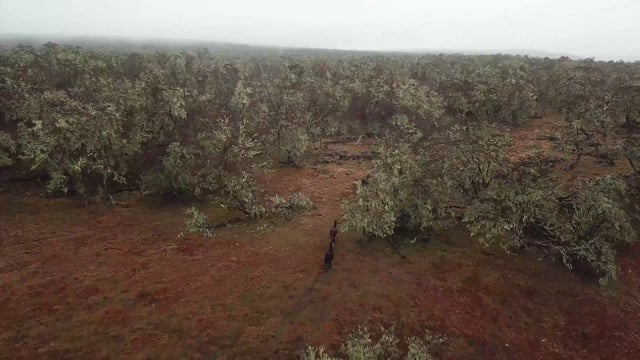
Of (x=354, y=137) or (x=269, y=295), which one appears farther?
(x=354, y=137)

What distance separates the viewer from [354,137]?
6319 cm

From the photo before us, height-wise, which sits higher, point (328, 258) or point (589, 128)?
point (589, 128)

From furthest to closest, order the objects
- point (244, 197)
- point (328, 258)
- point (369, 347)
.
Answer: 1. point (244, 197)
2. point (328, 258)
3. point (369, 347)

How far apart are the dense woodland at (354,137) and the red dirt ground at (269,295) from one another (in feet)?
6.83

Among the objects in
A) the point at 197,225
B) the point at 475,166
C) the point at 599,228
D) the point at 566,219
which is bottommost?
the point at 197,225

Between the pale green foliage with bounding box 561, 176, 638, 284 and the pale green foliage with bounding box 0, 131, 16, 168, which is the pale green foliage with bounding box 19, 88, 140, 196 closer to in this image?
the pale green foliage with bounding box 0, 131, 16, 168

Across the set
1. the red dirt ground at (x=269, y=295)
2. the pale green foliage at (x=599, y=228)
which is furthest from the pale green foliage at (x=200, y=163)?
the pale green foliage at (x=599, y=228)

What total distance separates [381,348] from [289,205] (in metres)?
18.6

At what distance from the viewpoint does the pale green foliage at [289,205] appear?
36522 mm

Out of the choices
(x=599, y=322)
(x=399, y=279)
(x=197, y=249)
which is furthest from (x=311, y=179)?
(x=599, y=322)

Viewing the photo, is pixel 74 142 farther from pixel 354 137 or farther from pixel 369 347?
pixel 354 137

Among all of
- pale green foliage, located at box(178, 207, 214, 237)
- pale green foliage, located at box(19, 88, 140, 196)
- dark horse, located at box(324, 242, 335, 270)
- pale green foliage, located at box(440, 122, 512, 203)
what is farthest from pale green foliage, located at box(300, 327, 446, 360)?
pale green foliage, located at box(19, 88, 140, 196)

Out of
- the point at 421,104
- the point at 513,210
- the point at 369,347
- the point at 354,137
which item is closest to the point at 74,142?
the point at 369,347

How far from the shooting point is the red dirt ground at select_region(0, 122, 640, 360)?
2241cm
